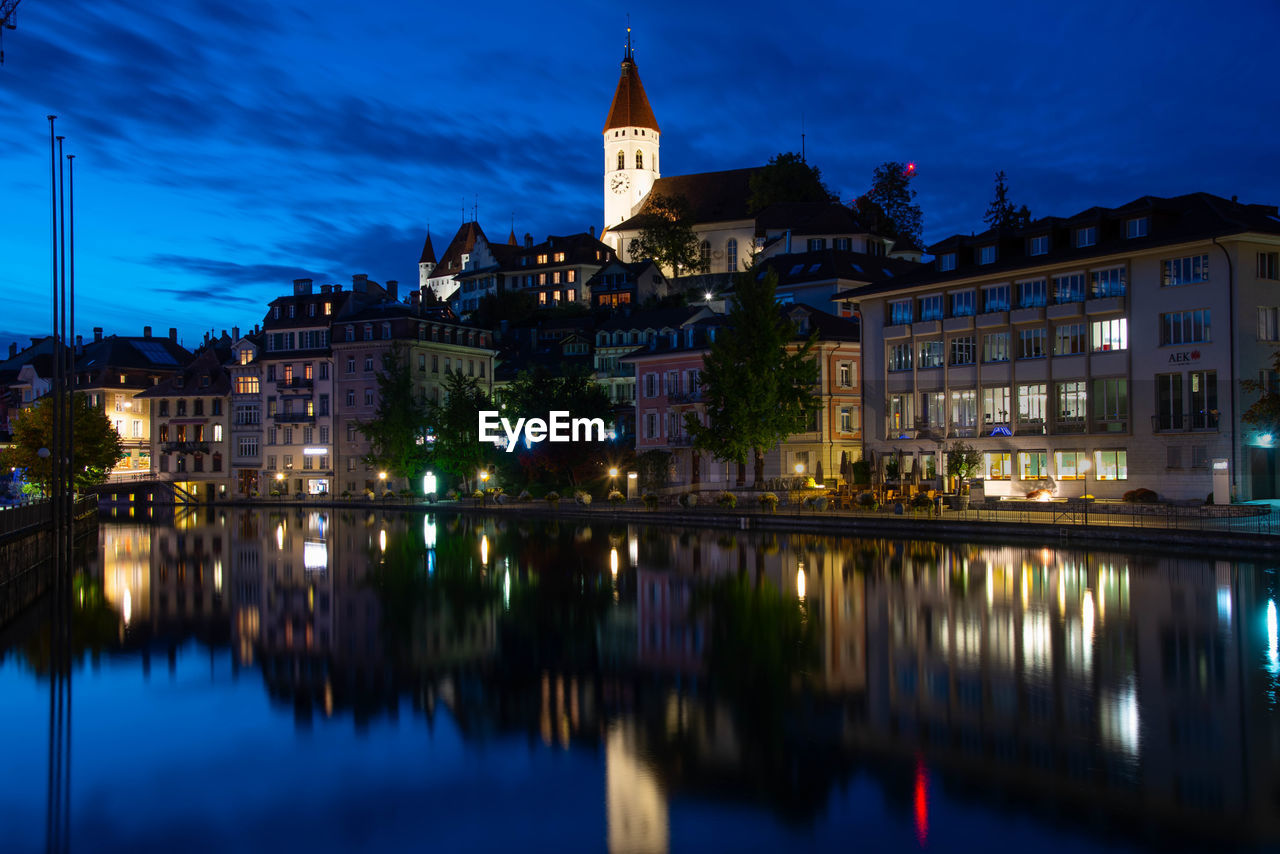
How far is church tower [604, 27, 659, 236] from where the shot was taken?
171 m

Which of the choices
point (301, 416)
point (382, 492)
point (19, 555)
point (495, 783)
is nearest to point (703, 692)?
point (495, 783)

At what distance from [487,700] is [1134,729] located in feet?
32.4

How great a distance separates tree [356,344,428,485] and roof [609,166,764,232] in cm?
5724

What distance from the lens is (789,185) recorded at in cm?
13225

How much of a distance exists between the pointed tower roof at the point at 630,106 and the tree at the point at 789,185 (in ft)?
144

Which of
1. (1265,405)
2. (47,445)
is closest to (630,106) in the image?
(47,445)

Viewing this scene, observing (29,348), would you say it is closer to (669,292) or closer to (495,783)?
(669,292)

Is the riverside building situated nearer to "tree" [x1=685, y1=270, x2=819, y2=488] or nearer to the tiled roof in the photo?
"tree" [x1=685, y1=270, x2=819, y2=488]

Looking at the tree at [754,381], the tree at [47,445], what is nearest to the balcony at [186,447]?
the tree at [47,445]

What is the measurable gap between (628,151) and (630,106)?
744 cm

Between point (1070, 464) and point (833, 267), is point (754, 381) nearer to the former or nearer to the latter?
point (1070, 464)

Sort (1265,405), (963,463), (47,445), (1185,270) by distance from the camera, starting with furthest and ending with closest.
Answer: (47,445) < (963,463) < (1185,270) < (1265,405)

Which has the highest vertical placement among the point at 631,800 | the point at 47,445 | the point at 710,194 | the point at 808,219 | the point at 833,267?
the point at 710,194

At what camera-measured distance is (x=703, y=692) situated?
19281 mm
